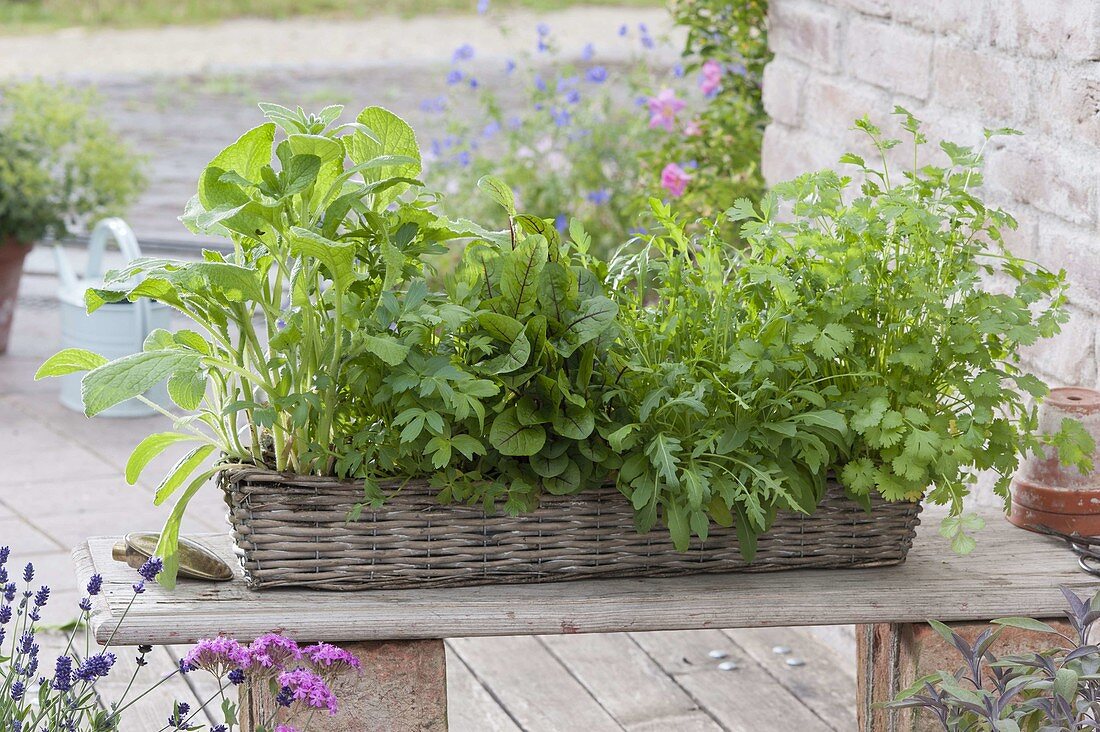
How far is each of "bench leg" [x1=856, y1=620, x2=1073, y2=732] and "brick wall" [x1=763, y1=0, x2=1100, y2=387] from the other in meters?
0.46

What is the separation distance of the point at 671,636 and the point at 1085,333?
1.26m

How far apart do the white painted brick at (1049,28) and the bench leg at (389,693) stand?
1.31 m

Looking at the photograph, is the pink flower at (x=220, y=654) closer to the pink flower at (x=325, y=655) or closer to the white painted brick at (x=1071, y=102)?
the pink flower at (x=325, y=655)

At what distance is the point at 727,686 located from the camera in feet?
9.42

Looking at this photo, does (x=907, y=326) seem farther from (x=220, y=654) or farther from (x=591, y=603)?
(x=220, y=654)

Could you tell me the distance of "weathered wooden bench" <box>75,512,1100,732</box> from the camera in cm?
180

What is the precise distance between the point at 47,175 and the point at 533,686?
3012mm

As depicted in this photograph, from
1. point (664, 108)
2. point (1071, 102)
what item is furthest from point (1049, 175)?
point (664, 108)

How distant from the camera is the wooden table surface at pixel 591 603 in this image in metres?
1.79

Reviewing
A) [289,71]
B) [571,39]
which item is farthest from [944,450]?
[571,39]

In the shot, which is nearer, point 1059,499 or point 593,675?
point 1059,499

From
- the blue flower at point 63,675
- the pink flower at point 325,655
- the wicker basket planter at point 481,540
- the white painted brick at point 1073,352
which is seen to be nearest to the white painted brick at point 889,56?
the white painted brick at point 1073,352

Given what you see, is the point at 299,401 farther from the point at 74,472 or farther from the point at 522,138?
the point at 522,138

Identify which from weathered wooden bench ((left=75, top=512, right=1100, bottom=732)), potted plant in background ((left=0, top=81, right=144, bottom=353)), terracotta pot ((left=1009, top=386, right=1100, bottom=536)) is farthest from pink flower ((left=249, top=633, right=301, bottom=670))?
potted plant in background ((left=0, top=81, right=144, bottom=353))
